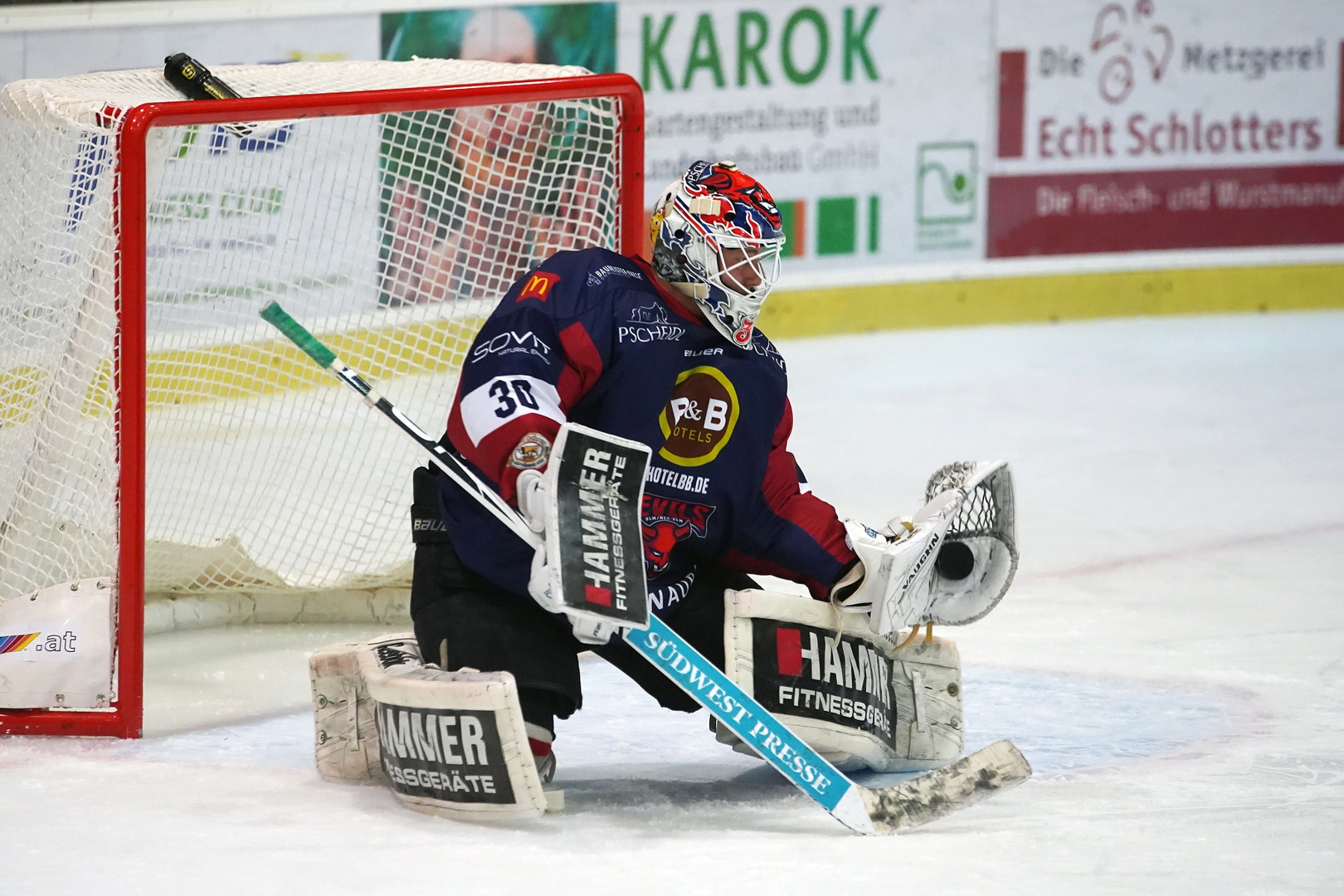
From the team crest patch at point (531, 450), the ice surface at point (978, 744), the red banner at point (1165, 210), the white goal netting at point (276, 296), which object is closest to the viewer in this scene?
the ice surface at point (978, 744)

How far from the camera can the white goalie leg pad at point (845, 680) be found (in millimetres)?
2598

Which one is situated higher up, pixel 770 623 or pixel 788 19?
pixel 788 19

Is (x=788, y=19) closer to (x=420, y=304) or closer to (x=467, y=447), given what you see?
(x=420, y=304)

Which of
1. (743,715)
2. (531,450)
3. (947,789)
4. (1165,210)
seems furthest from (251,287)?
(1165,210)

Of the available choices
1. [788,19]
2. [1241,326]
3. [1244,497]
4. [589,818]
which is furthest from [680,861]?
[1241,326]

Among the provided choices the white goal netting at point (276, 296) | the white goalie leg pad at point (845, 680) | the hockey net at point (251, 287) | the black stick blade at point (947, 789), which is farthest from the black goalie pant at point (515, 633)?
the white goal netting at point (276, 296)

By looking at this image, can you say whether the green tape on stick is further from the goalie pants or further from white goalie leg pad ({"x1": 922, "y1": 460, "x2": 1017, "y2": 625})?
white goalie leg pad ({"x1": 922, "y1": 460, "x2": 1017, "y2": 625})

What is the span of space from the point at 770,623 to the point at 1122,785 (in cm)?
53

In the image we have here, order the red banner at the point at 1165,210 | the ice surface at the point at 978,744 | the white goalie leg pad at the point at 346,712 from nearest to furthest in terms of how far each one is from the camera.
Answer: the ice surface at the point at 978,744
the white goalie leg pad at the point at 346,712
the red banner at the point at 1165,210

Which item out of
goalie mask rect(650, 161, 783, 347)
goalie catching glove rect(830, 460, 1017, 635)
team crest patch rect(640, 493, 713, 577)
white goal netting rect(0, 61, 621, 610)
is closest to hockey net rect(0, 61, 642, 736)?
white goal netting rect(0, 61, 621, 610)

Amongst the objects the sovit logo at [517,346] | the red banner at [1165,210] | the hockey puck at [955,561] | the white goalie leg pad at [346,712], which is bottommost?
the white goalie leg pad at [346,712]

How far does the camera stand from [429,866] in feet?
7.36

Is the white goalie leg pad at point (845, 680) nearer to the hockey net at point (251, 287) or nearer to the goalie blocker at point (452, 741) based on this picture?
the goalie blocker at point (452, 741)

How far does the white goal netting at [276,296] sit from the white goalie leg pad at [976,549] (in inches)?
37.0
